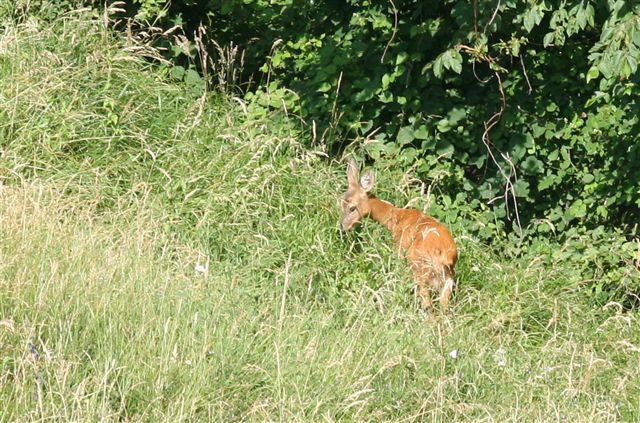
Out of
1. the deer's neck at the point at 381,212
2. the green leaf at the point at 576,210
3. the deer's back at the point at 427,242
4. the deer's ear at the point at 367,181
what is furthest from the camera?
the green leaf at the point at 576,210

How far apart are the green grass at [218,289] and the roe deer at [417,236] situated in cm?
11

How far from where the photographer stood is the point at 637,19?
7074 mm

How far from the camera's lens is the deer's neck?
8211 millimetres

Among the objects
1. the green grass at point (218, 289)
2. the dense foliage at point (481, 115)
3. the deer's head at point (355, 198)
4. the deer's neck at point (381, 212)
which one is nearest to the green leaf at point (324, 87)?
the dense foliage at point (481, 115)

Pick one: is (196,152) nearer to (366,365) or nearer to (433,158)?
(433,158)

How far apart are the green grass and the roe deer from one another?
0.37 feet

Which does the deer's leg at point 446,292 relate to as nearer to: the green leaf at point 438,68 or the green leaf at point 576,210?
the green leaf at point 438,68

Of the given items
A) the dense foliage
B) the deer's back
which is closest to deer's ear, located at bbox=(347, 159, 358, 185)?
the dense foliage

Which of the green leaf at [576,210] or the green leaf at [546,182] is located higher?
the green leaf at [546,182]

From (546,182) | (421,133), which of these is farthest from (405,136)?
(546,182)

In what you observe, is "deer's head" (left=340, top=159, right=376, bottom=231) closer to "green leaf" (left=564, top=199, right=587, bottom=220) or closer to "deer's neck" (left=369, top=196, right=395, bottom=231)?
"deer's neck" (left=369, top=196, right=395, bottom=231)

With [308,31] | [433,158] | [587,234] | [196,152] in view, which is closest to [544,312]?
[587,234]

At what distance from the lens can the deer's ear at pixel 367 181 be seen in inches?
336

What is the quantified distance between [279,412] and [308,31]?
5388mm
